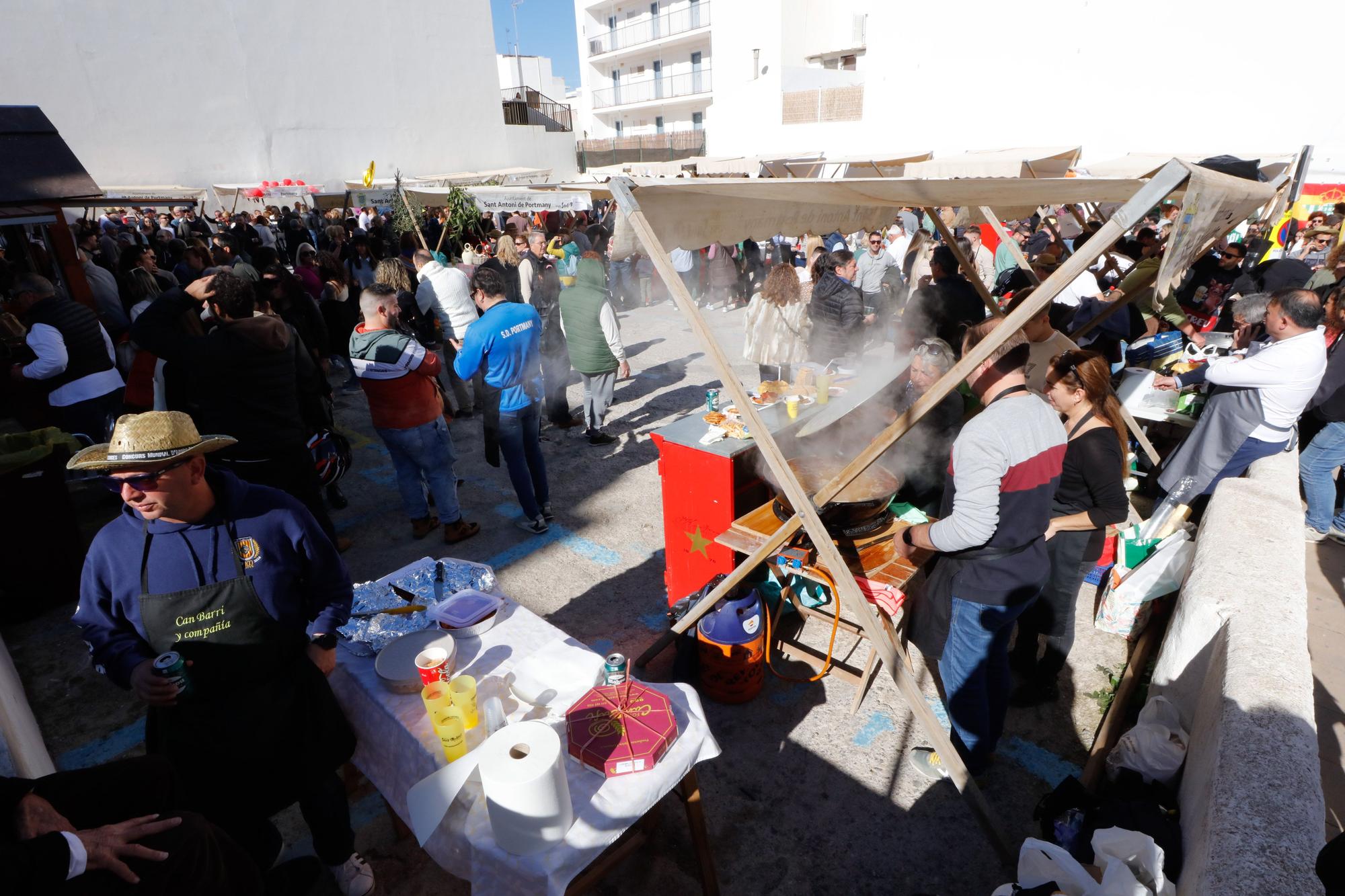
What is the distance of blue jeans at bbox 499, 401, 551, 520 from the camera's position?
5.12m

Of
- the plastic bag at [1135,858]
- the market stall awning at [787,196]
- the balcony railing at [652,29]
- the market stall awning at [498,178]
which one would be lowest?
the plastic bag at [1135,858]

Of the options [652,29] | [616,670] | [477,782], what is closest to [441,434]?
[616,670]

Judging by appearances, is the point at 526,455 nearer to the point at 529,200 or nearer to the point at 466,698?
the point at 466,698

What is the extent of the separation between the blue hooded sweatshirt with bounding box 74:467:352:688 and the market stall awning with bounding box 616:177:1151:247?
176 centimetres

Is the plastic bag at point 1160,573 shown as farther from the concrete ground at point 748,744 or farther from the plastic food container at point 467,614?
the plastic food container at point 467,614

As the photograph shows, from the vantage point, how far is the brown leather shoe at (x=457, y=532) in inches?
210

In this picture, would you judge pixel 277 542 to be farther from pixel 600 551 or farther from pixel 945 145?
pixel 945 145

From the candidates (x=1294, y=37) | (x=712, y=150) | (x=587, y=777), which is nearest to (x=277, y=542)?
(x=587, y=777)

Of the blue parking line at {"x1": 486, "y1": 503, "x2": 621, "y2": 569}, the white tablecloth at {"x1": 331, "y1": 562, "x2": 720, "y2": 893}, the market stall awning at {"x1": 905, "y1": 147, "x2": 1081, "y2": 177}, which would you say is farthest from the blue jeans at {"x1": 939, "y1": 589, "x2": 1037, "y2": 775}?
the market stall awning at {"x1": 905, "y1": 147, "x2": 1081, "y2": 177}

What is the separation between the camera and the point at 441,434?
4996 millimetres

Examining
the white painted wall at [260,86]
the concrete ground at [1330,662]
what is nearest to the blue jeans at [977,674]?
the concrete ground at [1330,662]

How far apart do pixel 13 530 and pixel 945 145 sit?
23862 millimetres

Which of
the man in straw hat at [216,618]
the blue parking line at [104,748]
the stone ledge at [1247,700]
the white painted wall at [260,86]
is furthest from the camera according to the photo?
the white painted wall at [260,86]

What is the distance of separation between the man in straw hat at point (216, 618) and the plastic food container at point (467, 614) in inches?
16.8
